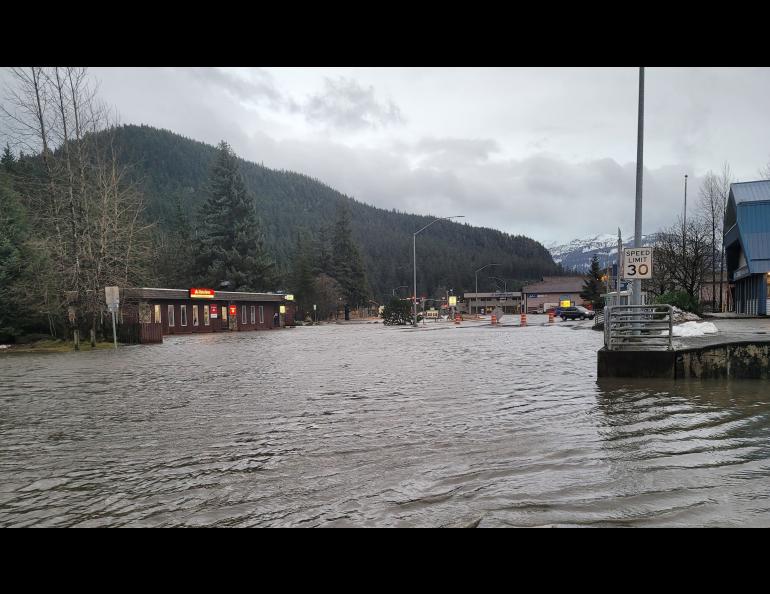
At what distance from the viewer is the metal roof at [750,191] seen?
38.9 metres

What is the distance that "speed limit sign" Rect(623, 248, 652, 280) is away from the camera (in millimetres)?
13883

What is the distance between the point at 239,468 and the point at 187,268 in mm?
78947

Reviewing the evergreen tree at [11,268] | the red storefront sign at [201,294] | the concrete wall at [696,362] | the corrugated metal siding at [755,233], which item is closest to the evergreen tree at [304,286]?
the red storefront sign at [201,294]

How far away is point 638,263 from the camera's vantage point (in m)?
14.0

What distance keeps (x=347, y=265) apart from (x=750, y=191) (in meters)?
74.5

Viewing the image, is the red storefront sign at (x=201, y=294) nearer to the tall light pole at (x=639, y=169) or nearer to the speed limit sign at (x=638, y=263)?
the tall light pole at (x=639, y=169)

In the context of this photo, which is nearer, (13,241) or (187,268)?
(13,241)

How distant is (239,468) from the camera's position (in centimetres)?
607

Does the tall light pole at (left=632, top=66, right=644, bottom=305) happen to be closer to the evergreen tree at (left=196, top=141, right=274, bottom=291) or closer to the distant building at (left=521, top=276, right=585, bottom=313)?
the evergreen tree at (left=196, top=141, right=274, bottom=291)

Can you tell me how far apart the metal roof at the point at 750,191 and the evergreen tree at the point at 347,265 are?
72532 millimetres

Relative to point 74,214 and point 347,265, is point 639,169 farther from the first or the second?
point 347,265
